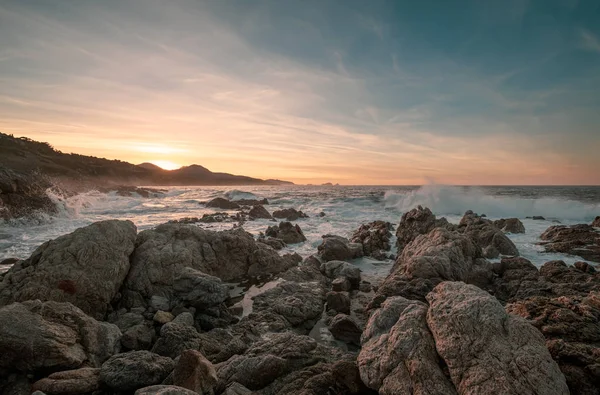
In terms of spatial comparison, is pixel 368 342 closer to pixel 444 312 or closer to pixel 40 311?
pixel 444 312

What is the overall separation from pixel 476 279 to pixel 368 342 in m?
7.19

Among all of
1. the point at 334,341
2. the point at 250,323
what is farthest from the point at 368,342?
the point at 250,323

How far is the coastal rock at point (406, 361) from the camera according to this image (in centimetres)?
394

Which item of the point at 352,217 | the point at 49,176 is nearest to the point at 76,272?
the point at 352,217

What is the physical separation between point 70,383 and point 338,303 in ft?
21.7

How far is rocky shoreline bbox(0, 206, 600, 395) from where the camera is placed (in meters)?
4.06

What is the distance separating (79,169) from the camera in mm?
75938

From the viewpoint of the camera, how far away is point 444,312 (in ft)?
15.0

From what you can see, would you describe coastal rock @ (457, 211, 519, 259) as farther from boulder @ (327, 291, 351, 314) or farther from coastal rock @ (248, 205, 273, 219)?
coastal rock @ (248, 205, 273, 219)

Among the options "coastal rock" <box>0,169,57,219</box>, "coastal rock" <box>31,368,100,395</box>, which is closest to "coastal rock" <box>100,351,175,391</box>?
"coastal rock" <box>31,368,100,395</box>

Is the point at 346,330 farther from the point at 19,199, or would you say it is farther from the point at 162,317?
the point at 19,199

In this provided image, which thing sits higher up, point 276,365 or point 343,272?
point 276,365

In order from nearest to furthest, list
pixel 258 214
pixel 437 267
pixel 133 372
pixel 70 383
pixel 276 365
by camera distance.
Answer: pixel 70 383 < pixel 133 372 < pixel 276 365 < pixel 437 267 < pixel 258 214

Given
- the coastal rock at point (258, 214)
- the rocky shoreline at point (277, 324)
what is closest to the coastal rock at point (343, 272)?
the rocky shoreline at point (277, 324)
